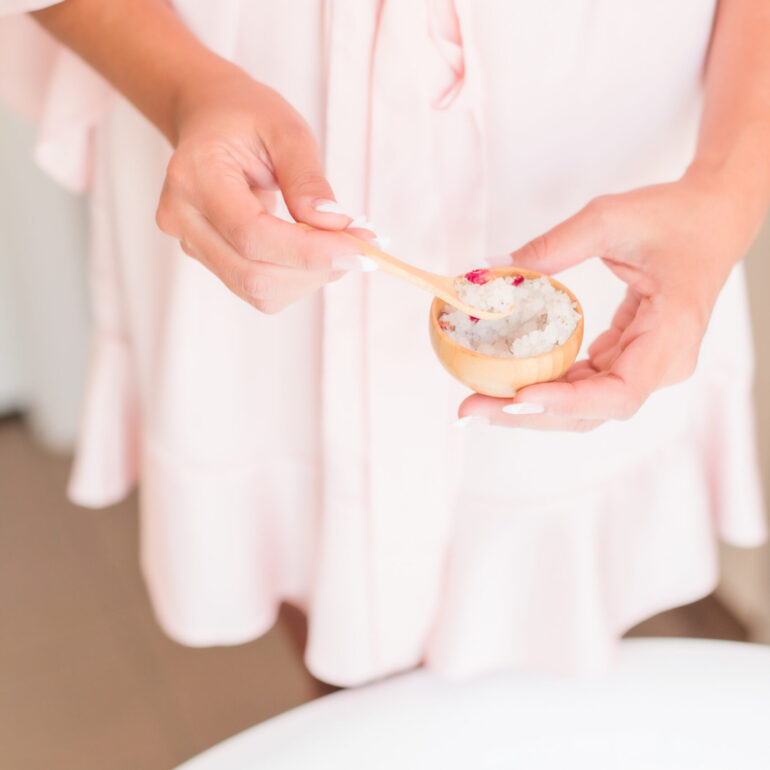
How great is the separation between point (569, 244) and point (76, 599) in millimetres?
1326

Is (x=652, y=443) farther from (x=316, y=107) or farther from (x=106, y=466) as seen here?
(x=106, y=466)

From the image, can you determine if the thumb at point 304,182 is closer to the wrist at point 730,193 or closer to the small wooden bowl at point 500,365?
the small wooden bowl at point 500,365

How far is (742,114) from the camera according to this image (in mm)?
682

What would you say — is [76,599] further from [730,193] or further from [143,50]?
[730,193]

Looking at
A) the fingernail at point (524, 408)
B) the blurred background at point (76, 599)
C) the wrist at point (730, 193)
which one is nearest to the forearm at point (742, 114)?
the wrist at point (730, 193)

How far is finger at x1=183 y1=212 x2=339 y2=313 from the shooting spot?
0.56 meters

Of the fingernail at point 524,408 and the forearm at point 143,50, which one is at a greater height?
the forearm at point 143,50

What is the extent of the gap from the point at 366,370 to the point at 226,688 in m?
0.96

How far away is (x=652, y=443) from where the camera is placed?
839mm

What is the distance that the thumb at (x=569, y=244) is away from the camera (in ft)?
2.06

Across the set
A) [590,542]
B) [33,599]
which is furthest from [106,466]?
[33,599]

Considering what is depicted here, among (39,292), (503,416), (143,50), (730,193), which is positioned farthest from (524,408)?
(39,292)

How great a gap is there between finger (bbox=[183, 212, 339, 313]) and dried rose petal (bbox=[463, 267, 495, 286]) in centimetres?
12

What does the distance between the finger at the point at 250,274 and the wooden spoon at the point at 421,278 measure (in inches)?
1.0
